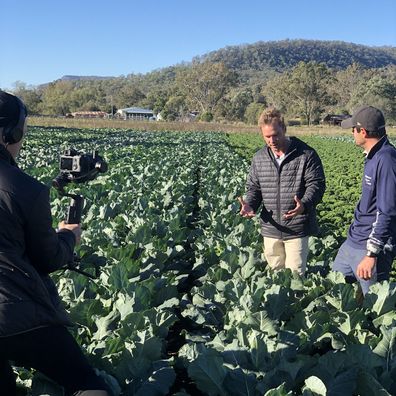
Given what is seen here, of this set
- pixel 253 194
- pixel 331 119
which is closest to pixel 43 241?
pixel 253 194

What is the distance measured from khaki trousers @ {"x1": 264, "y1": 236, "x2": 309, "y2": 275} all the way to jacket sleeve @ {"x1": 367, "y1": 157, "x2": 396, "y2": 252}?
1.11 meters

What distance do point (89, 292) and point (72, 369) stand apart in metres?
2.06

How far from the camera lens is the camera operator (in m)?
2.12

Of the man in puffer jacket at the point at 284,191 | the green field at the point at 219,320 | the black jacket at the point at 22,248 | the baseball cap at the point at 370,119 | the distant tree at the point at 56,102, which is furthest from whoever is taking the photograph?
the distant tree at the point at 56,102

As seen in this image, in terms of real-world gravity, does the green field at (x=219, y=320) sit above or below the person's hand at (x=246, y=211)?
below

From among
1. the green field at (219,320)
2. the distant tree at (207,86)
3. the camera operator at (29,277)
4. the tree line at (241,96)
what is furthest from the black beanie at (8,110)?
the distant tree at (207,86)

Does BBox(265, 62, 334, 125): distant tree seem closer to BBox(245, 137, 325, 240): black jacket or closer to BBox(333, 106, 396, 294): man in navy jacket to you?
BBox(245, 137, 325, 240): black jacket

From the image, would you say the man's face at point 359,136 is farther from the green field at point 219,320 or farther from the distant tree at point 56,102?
the distant tree at point 56,102

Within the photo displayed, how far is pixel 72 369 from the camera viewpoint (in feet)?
7.43

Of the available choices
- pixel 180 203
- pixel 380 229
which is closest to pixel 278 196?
pixel 380 229

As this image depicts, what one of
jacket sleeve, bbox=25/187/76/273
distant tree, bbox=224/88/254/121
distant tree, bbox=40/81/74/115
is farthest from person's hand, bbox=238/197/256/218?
distant tree, bbox=40/81/74/115

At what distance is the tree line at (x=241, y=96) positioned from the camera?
85.1 meters

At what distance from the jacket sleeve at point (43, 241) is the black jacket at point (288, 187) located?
2.78 meters

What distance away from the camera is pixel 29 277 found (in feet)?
7.17
